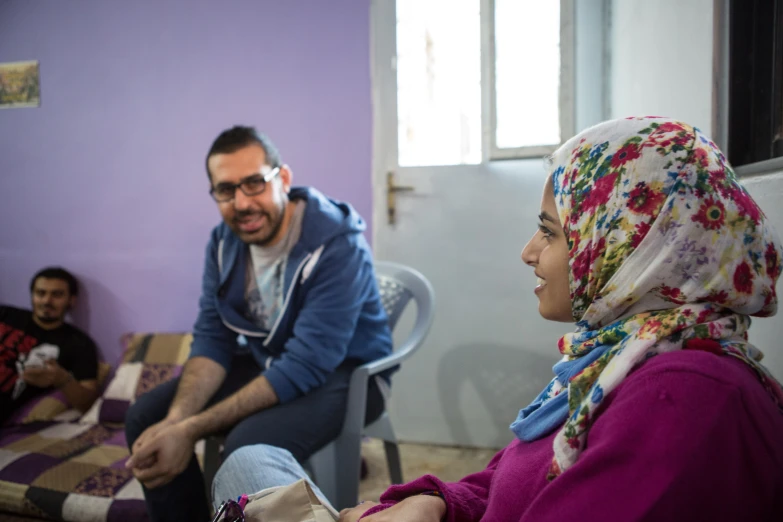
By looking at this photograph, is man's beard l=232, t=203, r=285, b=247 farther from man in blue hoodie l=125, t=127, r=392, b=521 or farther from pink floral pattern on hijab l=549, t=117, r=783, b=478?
pink floral pattern on hijab l=549, t=117, r=783, b=478

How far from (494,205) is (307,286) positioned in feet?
3.83

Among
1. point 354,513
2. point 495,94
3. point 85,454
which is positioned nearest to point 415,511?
point 354,513

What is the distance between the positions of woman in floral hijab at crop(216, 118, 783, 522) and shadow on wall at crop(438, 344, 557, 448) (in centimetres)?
167

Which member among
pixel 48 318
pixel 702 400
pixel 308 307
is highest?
pixel 702 400

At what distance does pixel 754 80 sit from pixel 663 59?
469mm

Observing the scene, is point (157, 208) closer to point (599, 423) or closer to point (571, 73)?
point (571, 73)

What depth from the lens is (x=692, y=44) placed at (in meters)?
1.33

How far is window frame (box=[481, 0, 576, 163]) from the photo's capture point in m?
2.35

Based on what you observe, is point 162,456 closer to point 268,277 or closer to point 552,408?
point 268,277

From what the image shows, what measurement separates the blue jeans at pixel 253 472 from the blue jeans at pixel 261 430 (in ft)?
0.91

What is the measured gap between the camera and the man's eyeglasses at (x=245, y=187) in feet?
5.65

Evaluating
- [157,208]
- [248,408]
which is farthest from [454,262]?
[157,208]

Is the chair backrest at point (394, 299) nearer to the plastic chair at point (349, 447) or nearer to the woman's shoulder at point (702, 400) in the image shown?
the plastic chair at point (349, 447)

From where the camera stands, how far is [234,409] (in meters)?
1.45
